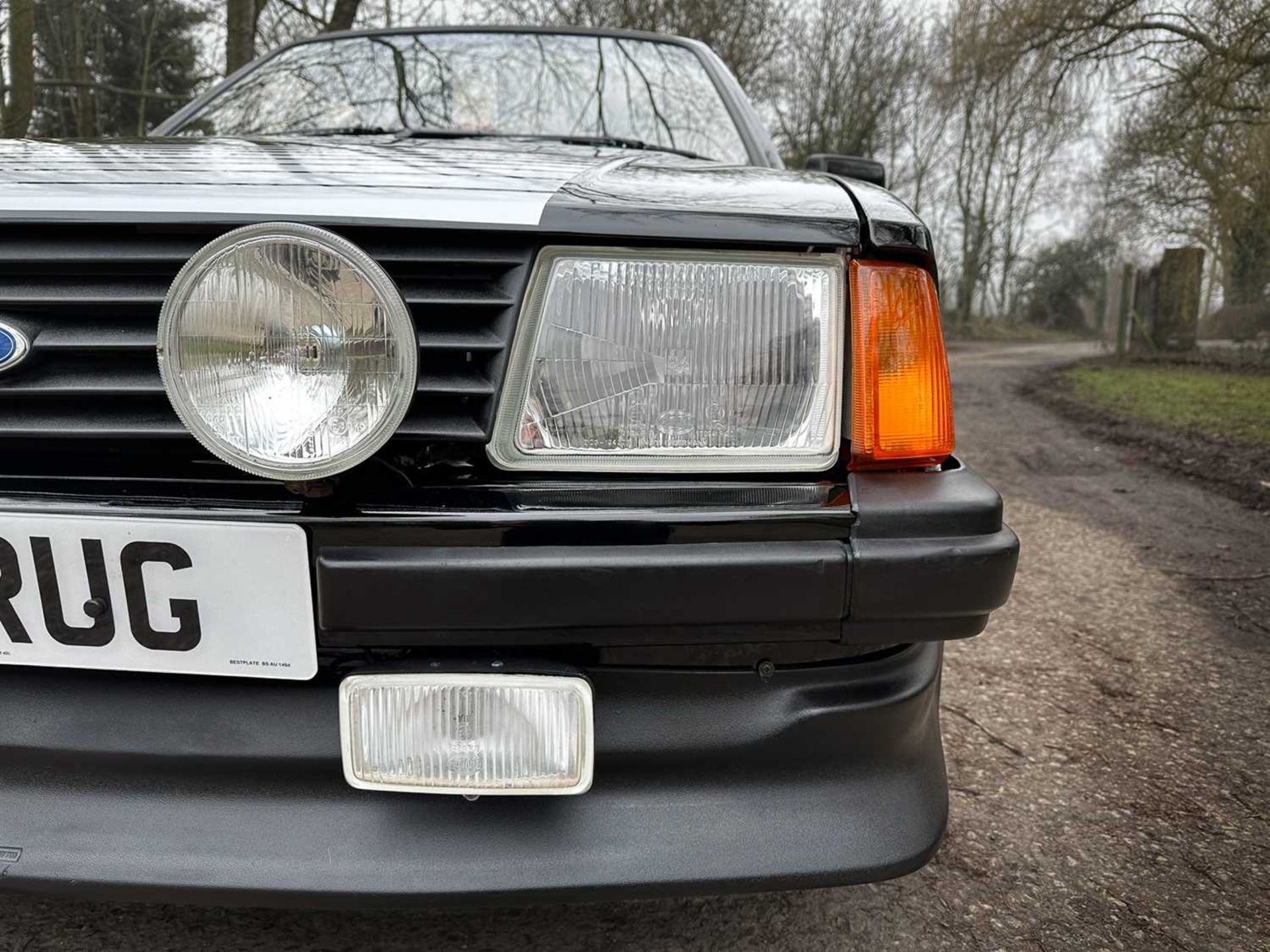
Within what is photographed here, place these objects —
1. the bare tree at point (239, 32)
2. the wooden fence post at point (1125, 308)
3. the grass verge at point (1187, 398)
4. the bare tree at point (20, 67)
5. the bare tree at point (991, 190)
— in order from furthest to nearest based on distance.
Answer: the bare tree at point (991, 190) < the wooden fence post at point (1125, 308) < the bare tree at point (239, 32) < the grass verge at point (1187, 398) < the bare tree at point (20, 67)

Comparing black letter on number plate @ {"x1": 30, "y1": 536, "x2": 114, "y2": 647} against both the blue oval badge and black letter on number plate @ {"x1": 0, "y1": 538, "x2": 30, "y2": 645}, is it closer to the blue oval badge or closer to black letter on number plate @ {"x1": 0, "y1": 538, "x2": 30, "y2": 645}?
black letter on number plate @ {"x1": 0, "y1": 538, "x2": 30, "y2": 645}

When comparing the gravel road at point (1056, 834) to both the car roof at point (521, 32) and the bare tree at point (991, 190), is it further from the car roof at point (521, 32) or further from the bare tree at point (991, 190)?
the bare tree at point (991, 190)

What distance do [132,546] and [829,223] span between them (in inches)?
34.7

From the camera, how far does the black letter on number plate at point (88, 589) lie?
0.98m

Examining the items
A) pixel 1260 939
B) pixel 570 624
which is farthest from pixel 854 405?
pixel 1260 939

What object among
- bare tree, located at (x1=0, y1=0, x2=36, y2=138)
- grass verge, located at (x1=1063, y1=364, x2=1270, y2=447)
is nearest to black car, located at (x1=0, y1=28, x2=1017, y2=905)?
grass verge, located at (x1=1063, y1=364, x2=1270, y2=447)

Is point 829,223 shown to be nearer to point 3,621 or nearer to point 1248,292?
point 3,621

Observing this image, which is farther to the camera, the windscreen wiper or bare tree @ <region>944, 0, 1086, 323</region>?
bare tree @ <region>944, 0, 1086, 323</region>

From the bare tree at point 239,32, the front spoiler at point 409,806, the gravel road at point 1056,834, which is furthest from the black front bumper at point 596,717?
the bare tree at point 239,32

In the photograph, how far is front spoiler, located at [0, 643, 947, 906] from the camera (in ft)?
3.23

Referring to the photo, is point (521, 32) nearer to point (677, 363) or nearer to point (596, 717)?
point (677, 363)

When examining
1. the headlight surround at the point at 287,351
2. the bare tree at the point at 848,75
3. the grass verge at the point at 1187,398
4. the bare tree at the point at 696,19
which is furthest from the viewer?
the bare tree at the point at 848,75

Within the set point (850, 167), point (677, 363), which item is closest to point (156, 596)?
point (677, 363)

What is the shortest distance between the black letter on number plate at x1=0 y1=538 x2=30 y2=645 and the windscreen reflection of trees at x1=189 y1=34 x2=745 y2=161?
58.3 inches
